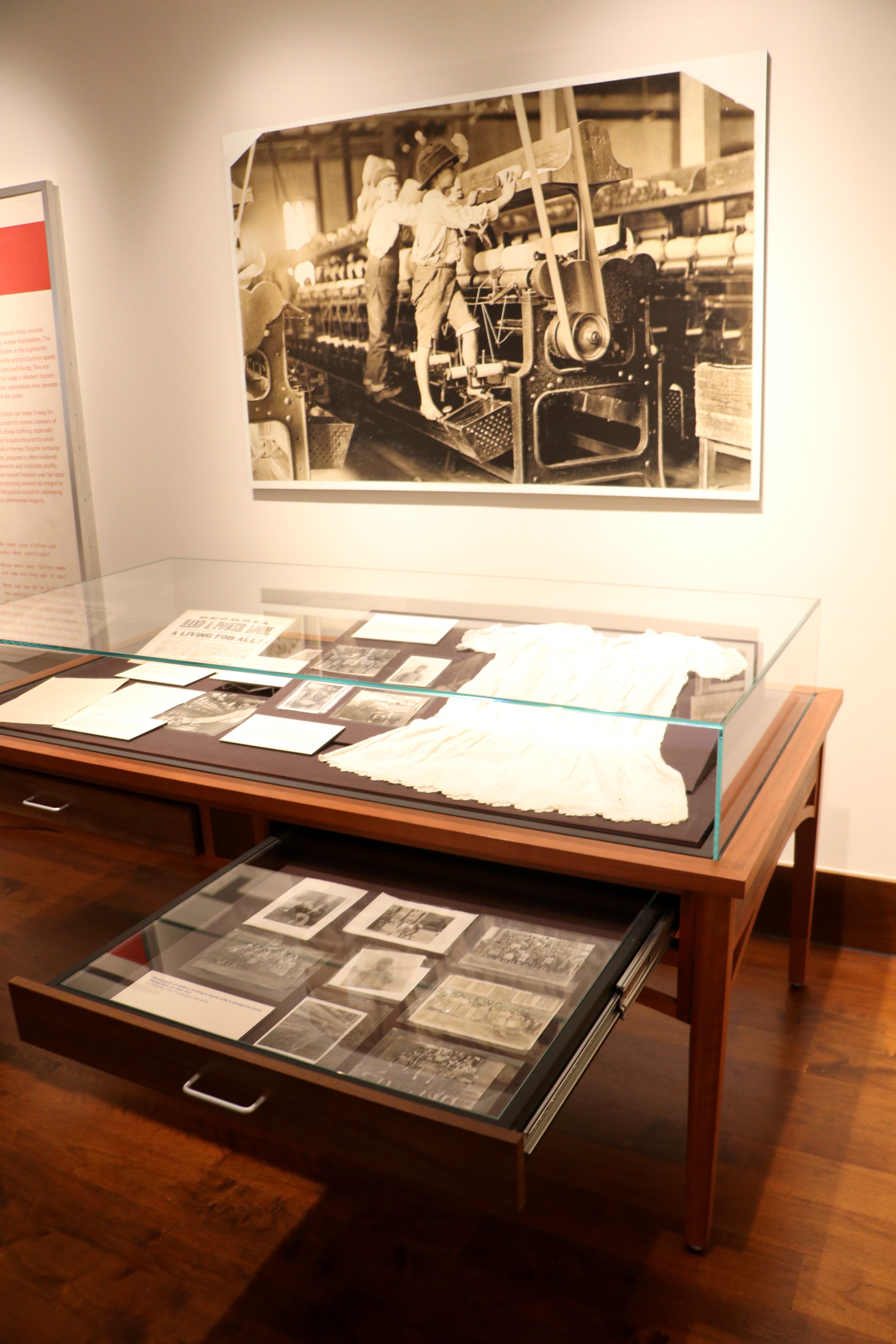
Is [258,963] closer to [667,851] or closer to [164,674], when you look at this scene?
[667,851]

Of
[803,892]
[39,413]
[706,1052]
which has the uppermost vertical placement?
[39,413]

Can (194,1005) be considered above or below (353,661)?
below

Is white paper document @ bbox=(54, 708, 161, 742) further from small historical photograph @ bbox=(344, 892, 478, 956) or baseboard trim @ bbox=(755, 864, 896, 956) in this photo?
baseboard trim @ bbox=(755, 864, 896, 956)

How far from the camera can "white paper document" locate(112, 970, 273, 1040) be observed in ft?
4.20

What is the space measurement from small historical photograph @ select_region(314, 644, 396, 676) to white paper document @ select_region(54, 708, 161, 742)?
407 mm

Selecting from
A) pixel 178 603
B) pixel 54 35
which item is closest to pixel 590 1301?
pixel 178 603

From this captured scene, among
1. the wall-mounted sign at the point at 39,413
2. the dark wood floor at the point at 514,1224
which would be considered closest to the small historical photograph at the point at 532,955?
the dark wood floor at the point at 514,1224

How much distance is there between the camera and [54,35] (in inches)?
124

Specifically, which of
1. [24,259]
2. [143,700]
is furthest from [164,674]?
[24,259]

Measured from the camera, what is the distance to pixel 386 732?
70.6 inches

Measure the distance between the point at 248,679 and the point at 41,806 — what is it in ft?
1.51

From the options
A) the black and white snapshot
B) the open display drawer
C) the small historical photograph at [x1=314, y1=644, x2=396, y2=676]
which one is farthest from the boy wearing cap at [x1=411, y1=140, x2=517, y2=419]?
the open display drawer

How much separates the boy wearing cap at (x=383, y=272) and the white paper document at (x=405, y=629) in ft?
3.50

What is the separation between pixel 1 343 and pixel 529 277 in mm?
2014
